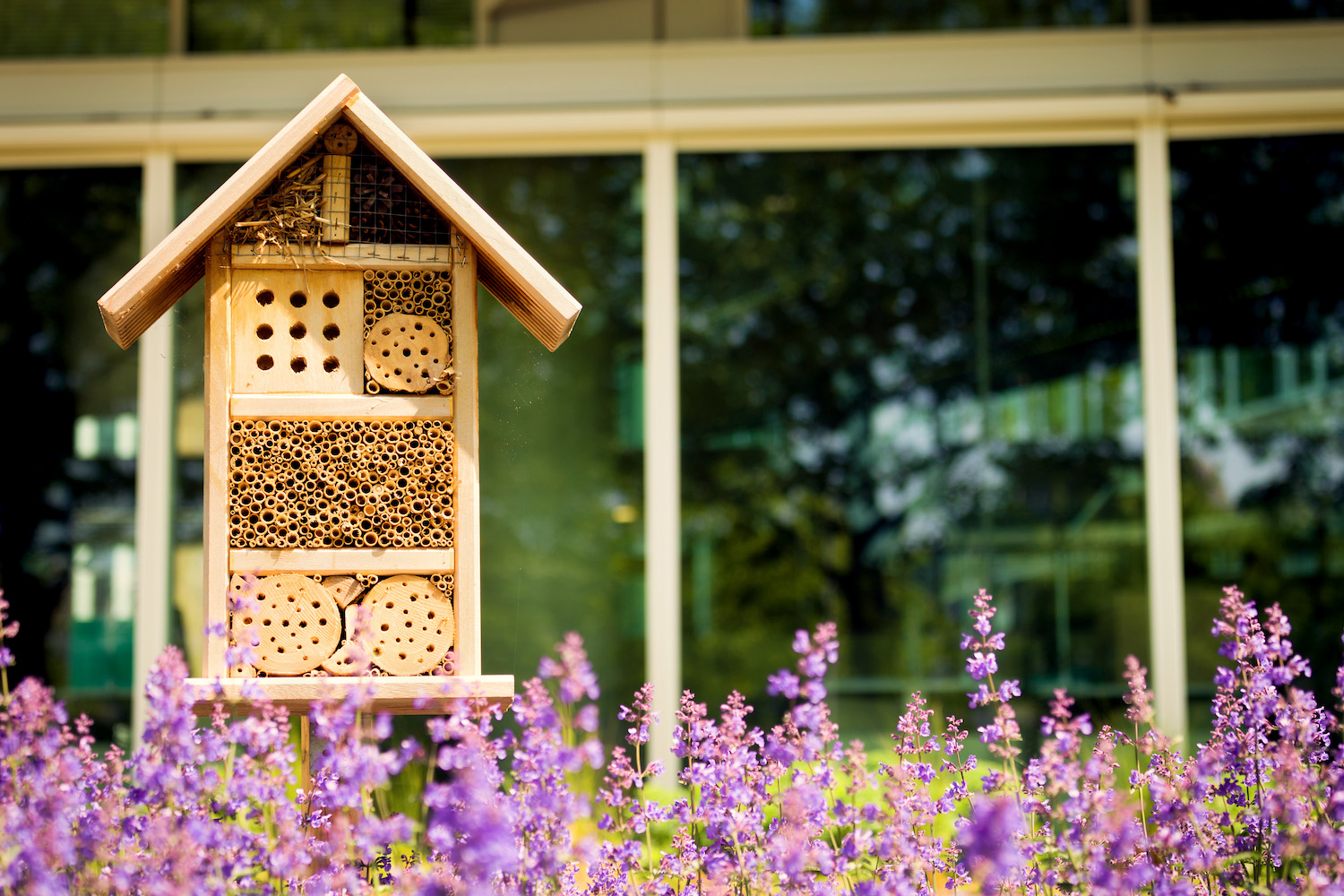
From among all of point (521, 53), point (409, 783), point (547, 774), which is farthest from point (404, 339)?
point (521, 53)

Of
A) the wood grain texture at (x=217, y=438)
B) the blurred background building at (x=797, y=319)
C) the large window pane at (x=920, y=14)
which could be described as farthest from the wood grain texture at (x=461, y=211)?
the large window pane at (x=920, y=14)

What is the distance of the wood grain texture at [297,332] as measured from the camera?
212 centimetres

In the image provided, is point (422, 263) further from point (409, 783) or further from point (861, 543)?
point (861, 543)

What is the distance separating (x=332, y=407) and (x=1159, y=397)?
376 centimetres

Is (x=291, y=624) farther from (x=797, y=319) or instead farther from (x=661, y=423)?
(x=797, y=319)

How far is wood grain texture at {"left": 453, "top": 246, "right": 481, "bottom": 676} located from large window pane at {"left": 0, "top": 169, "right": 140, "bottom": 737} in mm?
3227

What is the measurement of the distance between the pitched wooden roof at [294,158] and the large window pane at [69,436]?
9.66 ft

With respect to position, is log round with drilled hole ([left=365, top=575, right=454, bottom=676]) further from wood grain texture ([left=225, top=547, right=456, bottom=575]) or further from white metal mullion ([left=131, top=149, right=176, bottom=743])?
white metal mullion ([left=131, top=149, right=176, bottom=743])

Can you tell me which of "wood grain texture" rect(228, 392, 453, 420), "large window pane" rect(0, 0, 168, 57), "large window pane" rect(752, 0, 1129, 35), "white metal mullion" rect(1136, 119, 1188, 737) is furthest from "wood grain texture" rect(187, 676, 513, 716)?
"large window pane" rect(0, 0, 168, 57)

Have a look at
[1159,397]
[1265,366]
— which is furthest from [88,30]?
[1265,366]

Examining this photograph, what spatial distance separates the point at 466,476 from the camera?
2107 millimetres

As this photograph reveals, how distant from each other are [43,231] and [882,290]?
372cm

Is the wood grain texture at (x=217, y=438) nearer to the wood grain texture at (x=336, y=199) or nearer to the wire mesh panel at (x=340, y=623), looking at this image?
the wire mesh panel at (x=340, y=623)

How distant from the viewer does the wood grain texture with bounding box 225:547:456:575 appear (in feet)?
6.75
